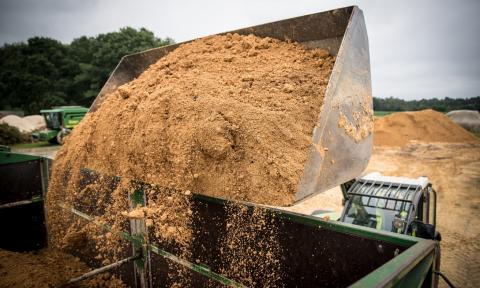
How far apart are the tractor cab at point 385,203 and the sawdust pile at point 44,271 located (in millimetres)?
2862

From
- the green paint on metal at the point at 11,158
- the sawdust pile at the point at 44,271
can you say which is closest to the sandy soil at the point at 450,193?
the sawdust pile at the point at 44,271

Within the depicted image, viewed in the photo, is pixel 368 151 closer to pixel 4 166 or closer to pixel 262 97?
pixel 262 97

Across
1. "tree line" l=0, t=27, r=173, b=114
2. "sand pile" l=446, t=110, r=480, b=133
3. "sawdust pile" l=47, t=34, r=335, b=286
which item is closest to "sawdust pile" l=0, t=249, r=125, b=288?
"sawdust pile" l=47, t=34, r=335, b=286

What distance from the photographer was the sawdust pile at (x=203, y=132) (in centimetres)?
156

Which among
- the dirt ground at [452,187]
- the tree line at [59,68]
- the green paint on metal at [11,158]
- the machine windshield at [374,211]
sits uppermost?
the tree line at [59,68]

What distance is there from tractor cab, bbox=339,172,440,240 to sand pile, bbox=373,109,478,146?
41.7 ft

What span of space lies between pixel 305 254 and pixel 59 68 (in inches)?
1690

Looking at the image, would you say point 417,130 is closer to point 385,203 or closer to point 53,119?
point 385,203

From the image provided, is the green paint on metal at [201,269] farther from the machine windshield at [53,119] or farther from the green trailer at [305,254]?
the machine windshield at [53,119]

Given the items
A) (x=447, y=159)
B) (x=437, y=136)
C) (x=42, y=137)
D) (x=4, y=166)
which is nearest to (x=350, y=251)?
(x=4, y=166)

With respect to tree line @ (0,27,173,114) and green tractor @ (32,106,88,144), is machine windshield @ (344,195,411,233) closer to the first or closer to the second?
green tractor @ (32,106,88,144)

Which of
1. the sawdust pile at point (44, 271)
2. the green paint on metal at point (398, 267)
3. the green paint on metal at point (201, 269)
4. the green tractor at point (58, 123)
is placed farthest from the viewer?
the green tractor at point (58, 123)

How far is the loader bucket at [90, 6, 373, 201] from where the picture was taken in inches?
62.5

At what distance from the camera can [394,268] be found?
1055 millimetres
